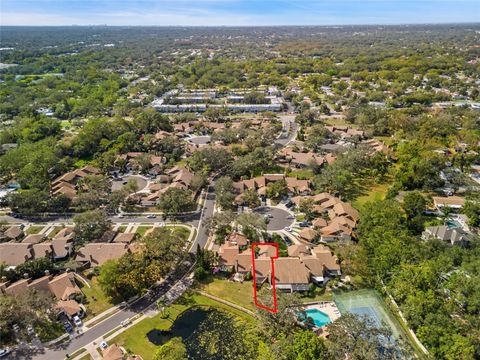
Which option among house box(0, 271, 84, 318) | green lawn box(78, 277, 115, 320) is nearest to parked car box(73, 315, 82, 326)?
house box(0, 271, 84, 318)

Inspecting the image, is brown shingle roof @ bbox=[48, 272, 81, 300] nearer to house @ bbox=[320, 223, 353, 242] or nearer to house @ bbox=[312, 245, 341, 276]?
house @ bbox=[312, 245, 341, 276]

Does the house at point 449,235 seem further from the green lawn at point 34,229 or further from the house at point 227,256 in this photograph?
the green lawn at point 34,229

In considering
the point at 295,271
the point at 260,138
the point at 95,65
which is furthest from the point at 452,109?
the point at 95,65

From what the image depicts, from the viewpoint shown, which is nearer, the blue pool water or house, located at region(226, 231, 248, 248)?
the blue pool water

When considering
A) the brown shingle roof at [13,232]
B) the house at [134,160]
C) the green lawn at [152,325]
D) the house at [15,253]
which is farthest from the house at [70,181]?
the green lawn at [152,325]

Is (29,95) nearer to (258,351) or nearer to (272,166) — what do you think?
(272,166)
